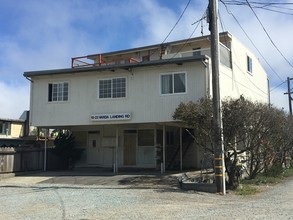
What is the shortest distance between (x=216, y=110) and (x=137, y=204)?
5197 millimetres

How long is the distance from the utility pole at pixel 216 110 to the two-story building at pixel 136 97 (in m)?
5.23

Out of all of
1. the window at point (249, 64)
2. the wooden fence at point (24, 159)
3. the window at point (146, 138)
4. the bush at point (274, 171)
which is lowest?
the bush at point (274, 171)

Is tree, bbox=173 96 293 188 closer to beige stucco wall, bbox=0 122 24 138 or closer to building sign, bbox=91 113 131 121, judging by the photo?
building sign, bbox=91 113 131 121

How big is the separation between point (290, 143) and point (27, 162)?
1536 cm

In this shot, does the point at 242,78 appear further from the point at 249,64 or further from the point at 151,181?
the point at 151,181

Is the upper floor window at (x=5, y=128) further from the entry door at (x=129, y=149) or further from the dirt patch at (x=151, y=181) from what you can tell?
the dirt patch at (x=151, y=181)

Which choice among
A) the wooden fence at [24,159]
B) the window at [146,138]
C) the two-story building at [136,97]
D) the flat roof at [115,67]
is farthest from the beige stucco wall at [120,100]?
the window at [146,138]

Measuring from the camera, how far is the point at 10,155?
2350 centimetres

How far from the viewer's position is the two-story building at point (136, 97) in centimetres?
2256

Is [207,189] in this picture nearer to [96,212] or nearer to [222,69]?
[96,212]

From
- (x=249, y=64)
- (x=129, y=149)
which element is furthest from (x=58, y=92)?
(x=249, y=64)

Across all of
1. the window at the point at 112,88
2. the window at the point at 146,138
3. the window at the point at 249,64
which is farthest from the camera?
the window at the point at 249,64

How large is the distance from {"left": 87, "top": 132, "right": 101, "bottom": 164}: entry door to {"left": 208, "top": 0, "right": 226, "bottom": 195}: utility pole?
13.8 metres

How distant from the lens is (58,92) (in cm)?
2561
